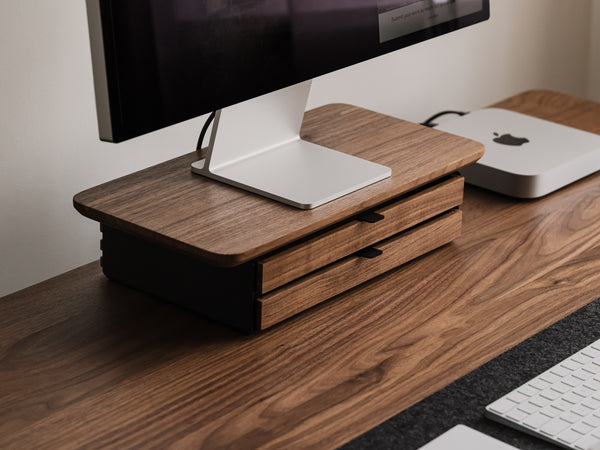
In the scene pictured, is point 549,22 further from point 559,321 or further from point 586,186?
point 559,321

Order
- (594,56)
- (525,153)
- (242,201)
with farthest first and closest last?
(594,56), (525,153), (242,201)

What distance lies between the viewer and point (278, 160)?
44.0 inches

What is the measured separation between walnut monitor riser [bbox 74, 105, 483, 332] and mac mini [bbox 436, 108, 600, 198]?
0.48 ft

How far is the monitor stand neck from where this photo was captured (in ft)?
3.45

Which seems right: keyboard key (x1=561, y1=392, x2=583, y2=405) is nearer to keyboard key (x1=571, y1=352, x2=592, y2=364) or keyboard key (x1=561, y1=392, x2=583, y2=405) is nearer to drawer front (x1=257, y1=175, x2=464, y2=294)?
keyboard key (x1=571, y1=352, x2=592, y2=364)

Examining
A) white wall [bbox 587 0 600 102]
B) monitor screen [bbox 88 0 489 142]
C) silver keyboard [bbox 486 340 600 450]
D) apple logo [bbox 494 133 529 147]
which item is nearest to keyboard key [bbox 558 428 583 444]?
silver keyboard [bbox 486 340 600 450]

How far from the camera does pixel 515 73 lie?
1907 millimetres

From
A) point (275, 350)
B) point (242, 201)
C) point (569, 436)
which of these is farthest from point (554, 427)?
point (242, 201)

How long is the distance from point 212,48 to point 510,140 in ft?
2.09

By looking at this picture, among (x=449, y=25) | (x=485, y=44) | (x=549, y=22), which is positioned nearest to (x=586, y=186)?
(x=449, y=25)

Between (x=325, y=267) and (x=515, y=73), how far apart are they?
39.7 inches

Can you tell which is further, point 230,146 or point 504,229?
point 504,229

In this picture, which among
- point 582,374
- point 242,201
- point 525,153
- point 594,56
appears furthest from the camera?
point 594,56

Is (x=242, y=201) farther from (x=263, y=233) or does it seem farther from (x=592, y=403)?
(x=592, y=403)
